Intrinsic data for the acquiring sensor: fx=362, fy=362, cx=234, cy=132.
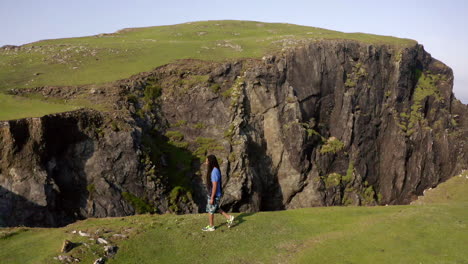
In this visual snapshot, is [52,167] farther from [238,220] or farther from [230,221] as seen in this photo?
[230,221]

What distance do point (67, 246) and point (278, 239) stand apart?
784cm

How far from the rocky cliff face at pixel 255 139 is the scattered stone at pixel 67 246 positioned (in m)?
12.7

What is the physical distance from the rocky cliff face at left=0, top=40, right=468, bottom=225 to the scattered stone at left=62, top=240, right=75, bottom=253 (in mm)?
12733

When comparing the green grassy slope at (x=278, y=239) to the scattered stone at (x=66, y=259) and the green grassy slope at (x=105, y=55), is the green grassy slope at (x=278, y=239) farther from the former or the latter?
the green grassy slope at (x=105, y=55)

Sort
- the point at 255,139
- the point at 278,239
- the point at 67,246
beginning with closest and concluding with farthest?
the point at 67,246
the point at 278,239
the point at 255,139

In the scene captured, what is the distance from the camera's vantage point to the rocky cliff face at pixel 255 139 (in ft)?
87.5

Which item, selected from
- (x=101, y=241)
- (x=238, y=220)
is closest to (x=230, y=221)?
(x=238, y=220)

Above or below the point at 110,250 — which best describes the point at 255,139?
below

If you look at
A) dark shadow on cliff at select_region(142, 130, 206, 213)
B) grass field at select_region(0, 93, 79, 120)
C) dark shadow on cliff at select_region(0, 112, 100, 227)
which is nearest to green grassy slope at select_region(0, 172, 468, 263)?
dark shadow on cliff at select_region(0, 112, 100, 227)

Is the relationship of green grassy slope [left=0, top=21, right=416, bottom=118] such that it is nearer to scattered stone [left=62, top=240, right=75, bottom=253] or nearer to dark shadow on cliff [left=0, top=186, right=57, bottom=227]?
dark shadow on cliff [left=0, top=186, right=57, bottom=227]

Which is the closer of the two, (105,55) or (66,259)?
(66,259)

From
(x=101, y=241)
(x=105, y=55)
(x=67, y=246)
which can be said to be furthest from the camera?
(x=105, y=55)

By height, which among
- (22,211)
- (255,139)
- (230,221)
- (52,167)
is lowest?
(22,211)

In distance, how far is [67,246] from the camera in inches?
480
